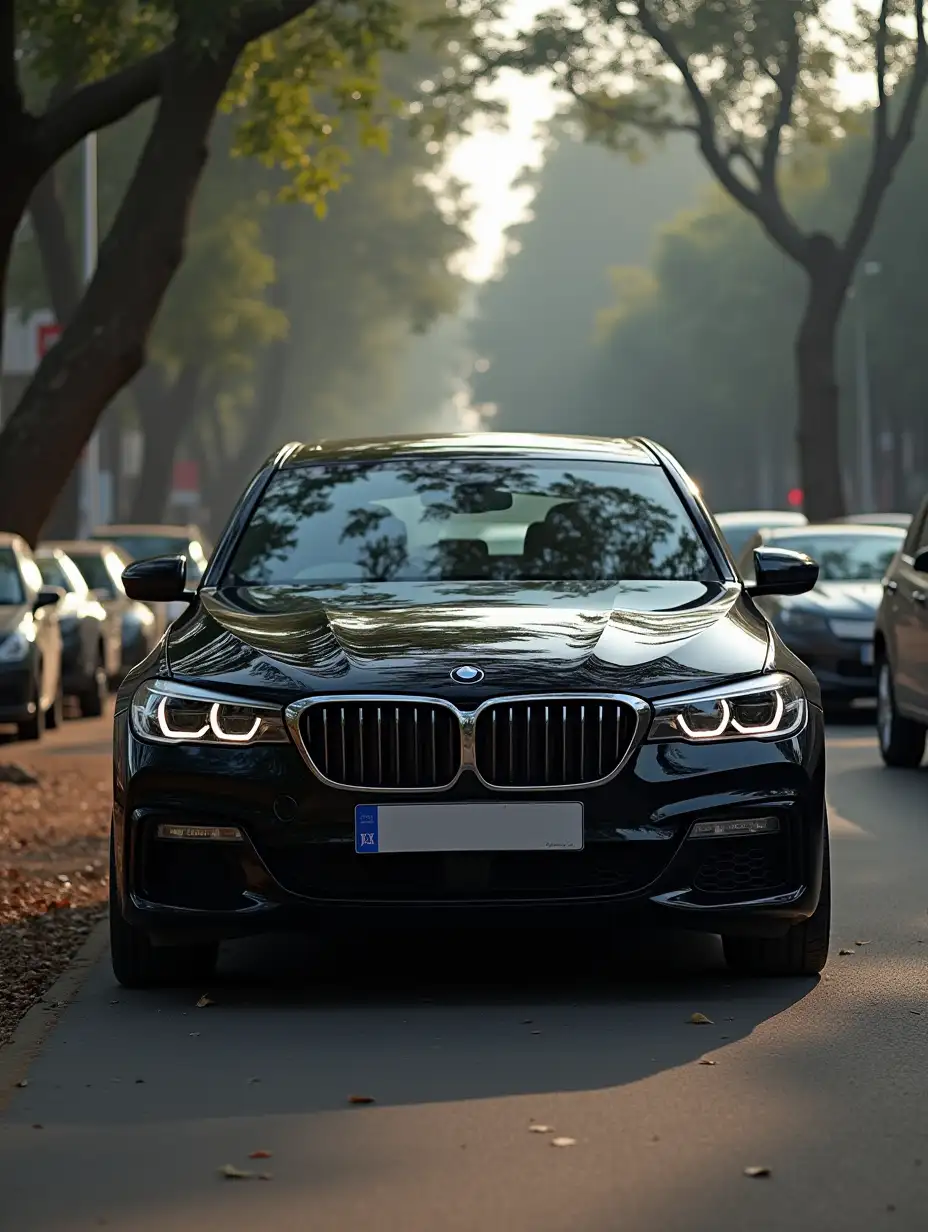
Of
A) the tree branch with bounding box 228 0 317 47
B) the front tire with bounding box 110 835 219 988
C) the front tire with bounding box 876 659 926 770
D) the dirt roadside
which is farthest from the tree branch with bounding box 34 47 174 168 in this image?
the front tire with bounding box 110 835 219 988

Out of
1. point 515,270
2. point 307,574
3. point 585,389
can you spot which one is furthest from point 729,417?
point 307,574

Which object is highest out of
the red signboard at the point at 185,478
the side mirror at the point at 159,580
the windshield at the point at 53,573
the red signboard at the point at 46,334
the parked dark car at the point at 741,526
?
the side mirror at the point at 159,580

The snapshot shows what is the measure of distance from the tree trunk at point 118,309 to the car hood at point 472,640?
35.1 ft

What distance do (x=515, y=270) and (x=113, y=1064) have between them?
12172cm

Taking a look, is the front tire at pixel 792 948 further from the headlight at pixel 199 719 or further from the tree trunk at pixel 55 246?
the tree trunk at pixel 55 246

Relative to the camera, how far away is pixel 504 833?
7.62 m

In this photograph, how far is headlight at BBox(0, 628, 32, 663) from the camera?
20.0 m

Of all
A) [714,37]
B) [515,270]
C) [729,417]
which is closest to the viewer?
[714,37]

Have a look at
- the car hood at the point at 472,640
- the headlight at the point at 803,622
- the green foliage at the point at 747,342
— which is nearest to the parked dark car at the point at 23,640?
the headlight at the point at 803,622

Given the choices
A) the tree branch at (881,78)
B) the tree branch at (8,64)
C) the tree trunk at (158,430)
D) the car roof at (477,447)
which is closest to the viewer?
the car roof at (477,447)

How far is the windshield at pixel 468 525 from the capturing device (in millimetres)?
9117

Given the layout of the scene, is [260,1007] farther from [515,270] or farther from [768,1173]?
[515,270]

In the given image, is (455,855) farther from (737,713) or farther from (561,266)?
(561,266)

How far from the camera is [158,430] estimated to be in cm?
5188
